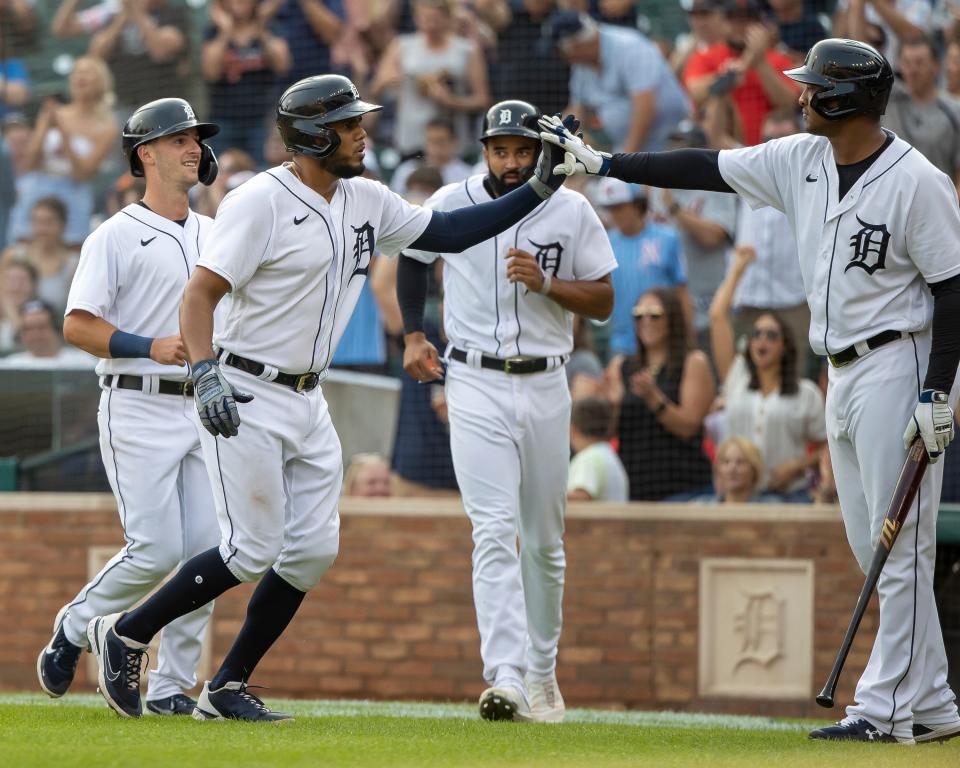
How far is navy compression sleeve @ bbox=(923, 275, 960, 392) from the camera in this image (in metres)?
5.10

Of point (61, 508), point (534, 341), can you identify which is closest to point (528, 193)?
point (534, 341)

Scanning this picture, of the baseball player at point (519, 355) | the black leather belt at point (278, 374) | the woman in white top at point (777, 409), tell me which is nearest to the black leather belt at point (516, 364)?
the baseball player at point (519, 355)

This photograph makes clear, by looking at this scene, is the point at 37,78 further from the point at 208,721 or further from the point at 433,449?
the point at 208,721

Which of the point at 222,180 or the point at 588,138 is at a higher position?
the point at 588,138

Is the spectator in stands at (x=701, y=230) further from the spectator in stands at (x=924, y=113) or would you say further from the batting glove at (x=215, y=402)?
the batting glove at (x=215, y=402)

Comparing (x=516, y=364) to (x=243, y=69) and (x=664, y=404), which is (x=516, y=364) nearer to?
(x=664, y=404)

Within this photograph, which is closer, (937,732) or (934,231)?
(934,231)

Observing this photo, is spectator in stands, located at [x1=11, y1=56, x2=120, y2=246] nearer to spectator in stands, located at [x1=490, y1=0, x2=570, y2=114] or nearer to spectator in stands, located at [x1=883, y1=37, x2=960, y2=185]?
spectator in stands, located at [x1=490, y1=0, x2=570, y2=114]

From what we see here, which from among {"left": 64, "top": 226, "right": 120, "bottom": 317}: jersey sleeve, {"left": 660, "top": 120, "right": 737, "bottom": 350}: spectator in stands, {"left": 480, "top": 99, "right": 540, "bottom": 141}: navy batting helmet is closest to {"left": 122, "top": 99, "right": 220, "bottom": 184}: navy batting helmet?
{"left": 64, "top": 226, "right": 120, "bottom": 317}: jersey sleeve

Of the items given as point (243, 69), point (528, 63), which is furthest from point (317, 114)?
point (243, 69)

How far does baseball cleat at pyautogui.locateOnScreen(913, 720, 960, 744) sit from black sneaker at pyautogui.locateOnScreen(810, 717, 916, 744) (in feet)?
0.32

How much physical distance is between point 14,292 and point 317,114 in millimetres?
6401

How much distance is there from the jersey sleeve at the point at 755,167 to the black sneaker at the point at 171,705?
9.27ft

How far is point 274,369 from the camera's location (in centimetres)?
528
